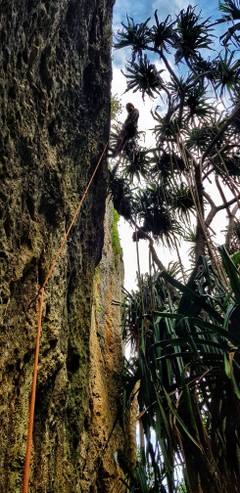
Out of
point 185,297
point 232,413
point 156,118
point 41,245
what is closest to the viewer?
point 41,245

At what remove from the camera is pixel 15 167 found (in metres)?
2.66

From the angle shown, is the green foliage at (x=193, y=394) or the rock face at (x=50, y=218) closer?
the rock face at (x=50, y=218)

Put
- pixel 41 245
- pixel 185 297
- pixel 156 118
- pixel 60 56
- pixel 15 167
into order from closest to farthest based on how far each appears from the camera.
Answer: pixel 15 167 → pixel 41 245 → pixel 60 56 → pixel 185 297 → pixel 156 118

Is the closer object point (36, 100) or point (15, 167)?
point (15, 167)

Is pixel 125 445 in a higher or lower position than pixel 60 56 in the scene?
lower

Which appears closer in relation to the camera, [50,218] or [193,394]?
[50,218]

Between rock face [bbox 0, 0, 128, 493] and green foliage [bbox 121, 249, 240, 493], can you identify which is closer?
rock face [bbox 0, 0, 128, 493]

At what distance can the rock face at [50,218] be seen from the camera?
2520mm

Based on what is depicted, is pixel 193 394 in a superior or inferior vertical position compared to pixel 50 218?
inferior

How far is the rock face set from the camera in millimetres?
2520

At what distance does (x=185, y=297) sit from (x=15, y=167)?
231 centimetres

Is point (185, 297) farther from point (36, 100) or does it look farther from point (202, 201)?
point (202, 201)

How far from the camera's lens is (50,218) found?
3182 mm


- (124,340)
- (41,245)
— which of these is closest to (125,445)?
(124,340)
